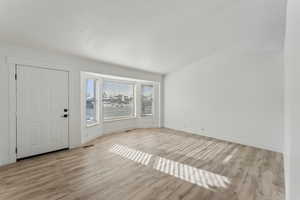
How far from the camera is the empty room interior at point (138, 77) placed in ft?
6.83

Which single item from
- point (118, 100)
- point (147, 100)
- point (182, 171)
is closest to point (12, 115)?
point (118, 100)

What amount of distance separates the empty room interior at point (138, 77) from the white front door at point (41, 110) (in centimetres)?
2

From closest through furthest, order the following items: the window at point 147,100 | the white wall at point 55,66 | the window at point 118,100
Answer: the white wall at point 55,66 < the window at point 118,100 < the window at point 147,100

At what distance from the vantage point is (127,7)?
87.6 inches

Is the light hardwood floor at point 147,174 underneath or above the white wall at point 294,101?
underneath

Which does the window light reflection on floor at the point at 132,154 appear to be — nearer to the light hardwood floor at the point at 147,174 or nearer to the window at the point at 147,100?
the light hardwood floor at the point at 147,174

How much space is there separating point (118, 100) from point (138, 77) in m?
1.21

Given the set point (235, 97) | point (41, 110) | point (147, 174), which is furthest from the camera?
point (235, 97)

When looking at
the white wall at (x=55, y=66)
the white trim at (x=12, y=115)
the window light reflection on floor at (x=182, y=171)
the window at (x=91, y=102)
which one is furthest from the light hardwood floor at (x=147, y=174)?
the window at (x=91, y=102)

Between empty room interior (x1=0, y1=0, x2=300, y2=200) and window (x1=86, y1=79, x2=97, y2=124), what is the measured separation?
0.05 meters

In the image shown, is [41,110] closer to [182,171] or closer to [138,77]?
[138,77]

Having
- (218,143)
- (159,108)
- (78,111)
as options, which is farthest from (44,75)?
(218,143)

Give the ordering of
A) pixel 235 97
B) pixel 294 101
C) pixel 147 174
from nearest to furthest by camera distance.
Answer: pixel 294 101, pixel 147 174, pixel 235 97

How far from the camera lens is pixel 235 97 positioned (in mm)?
4266
